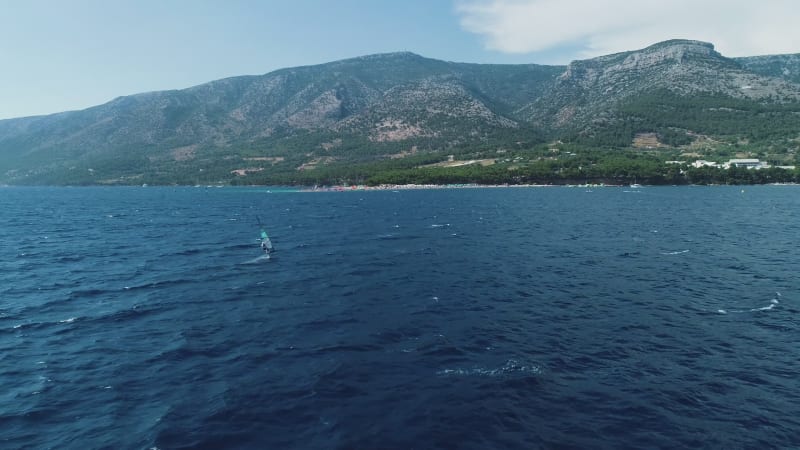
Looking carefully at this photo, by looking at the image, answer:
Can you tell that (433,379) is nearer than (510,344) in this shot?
Yes

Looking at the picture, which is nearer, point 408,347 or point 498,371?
point 498,371

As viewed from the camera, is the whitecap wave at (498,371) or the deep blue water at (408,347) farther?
the whitecap wave at (498,371)

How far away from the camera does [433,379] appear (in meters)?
31.4

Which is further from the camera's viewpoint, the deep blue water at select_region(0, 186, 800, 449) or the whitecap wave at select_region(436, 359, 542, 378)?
the whitecap wave at select_region(436, 359, 542, 378)

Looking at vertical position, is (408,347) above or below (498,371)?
above

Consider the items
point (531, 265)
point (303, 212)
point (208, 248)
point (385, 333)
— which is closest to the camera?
point (385, 333)

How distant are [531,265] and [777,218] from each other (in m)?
93.3

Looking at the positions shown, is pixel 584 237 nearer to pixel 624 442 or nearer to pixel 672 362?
Answer: pixel 672 362

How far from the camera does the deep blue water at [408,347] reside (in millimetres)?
25656

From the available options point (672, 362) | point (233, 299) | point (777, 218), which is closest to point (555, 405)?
point (672, 362)

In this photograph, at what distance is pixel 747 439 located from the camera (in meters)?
24.2

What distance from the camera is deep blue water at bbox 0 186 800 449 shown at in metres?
25.7

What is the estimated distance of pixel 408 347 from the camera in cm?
3738

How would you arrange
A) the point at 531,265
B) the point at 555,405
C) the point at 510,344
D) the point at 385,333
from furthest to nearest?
the point at 531,265, the point at 385,333, the point at 510,344, the point at 555,405
